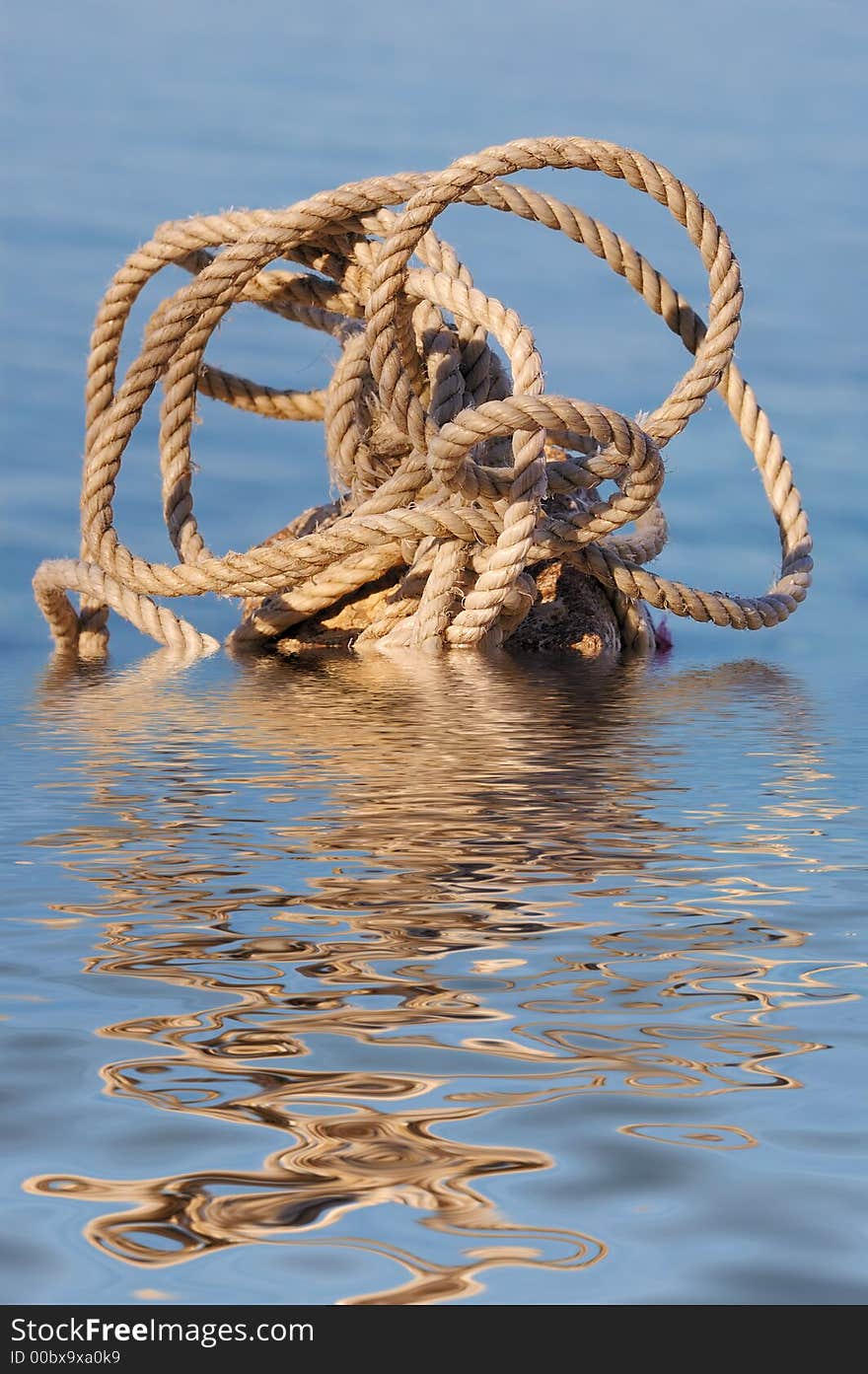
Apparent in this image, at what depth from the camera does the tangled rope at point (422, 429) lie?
13.7 ft

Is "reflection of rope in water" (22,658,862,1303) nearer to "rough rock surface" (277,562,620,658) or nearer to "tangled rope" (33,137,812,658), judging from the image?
"tangled rope" (33,137,812,658)

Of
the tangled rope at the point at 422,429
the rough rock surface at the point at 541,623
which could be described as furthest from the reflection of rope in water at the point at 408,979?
the rough rock surface at the point at 541,623

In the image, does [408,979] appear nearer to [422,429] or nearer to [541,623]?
[422,429]

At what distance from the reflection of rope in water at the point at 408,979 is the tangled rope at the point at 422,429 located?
6.08 ft

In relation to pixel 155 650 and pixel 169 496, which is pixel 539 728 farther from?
pixel 155 650

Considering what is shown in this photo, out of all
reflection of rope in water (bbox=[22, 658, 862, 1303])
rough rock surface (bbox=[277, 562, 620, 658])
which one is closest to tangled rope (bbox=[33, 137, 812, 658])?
rough rock surface (bbox=[277, 562, 620, 658])

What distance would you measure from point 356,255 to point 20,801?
3012 millimetres

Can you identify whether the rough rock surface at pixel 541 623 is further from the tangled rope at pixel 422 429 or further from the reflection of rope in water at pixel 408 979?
the reflection of rope in water at pixel 408 979

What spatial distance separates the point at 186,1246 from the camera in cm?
73

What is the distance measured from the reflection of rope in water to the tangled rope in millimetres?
1852

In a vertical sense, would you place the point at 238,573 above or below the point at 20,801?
above
